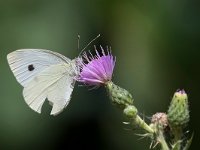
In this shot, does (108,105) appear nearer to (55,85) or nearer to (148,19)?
(148,19)

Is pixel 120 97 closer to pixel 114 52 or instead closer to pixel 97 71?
pixel 97 71

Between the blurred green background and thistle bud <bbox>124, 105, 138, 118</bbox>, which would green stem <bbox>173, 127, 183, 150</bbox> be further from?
the blurred green background

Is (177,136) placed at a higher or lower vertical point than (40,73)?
lower

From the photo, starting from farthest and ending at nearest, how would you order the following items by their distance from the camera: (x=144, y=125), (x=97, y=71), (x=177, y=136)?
1. (x=97, y=71)
2. (x=144, y=125)
3. (x=177, y=136)

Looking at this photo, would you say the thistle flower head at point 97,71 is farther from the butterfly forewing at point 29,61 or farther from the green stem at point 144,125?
the butterfly forewing at point 29,61

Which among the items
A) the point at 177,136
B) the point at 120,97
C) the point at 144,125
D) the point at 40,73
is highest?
the point at 40,73

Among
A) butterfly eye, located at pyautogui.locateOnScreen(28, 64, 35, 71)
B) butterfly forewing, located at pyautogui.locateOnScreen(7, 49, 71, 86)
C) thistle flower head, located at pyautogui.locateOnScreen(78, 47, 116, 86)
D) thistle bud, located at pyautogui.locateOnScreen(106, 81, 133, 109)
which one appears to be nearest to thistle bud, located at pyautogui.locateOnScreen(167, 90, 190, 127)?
thistle bud, located at pyautogui.locateOnScreen(106, 81, 133, 109)

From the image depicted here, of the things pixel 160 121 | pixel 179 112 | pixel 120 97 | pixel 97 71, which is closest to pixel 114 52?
pixel 97 71

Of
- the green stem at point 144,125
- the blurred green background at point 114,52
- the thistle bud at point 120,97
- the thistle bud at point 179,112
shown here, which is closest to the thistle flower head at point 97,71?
the thistle bud at point 120,97
